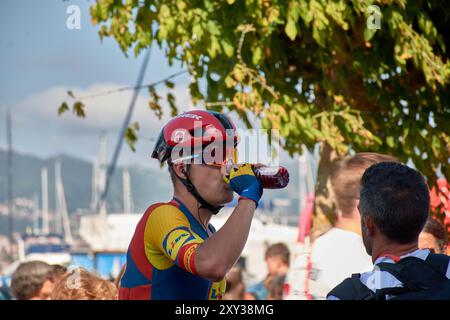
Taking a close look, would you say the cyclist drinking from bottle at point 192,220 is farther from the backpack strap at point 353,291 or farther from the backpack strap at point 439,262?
the backpack strap at point 439,262

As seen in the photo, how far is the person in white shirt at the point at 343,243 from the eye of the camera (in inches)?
161

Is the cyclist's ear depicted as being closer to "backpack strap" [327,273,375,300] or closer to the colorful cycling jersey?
the colorful cycling jersey

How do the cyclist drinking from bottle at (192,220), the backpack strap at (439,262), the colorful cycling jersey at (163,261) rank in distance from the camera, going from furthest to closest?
1. the colorful cycling jersey at (163,261)
2. the cyclist drinking from bottle at (192,220)
3. the backpack strap at (439,262)

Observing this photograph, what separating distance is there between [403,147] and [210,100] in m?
1.97

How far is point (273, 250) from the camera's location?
9.41 m

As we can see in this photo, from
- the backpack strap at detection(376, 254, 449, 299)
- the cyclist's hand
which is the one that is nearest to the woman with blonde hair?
the cyclist's hand

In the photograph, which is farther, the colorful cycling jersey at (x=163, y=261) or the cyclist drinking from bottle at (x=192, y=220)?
the colorful cycling jersey at (x=163, y=261)

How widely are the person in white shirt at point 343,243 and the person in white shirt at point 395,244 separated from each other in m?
1.07

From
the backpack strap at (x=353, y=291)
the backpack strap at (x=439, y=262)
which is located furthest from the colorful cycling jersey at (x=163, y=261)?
the backpack strap at (x=439, y=262)

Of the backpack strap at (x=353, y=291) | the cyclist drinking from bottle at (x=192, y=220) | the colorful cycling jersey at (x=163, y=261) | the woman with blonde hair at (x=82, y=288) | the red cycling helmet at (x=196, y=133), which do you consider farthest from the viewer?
the woman with blonde hair at (x=82, y=288)

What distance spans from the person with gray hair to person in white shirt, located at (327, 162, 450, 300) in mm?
3608

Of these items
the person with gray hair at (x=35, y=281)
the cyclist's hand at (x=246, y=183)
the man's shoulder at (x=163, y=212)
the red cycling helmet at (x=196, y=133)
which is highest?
the red cycling helmet at (x=196, y=133)

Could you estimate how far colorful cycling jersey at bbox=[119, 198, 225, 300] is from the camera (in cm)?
305

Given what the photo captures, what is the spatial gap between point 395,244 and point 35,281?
380 cm
